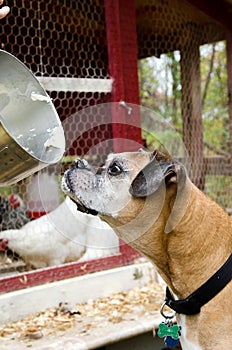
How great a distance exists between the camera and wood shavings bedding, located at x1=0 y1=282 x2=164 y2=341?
2896 mm

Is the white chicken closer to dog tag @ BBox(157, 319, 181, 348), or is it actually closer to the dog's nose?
dog tag @ BBox(157, 319, 181, 348)

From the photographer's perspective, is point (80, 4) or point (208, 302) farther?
point (80, 4)

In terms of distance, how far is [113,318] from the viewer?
304 centimetres

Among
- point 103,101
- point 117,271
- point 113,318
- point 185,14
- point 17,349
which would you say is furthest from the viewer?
point 185,14

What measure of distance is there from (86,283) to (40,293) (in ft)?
1.02

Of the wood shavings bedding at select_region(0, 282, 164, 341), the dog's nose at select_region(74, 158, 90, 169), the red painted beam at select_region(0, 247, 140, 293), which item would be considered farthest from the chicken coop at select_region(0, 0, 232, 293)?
the dog's nose at select_region(74, 158, 90, 169)

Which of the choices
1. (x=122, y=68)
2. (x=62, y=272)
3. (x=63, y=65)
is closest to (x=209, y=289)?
(x=62, y=272)

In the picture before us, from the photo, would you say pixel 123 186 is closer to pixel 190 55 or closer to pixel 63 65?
pixel 63 65

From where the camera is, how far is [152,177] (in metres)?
1.99

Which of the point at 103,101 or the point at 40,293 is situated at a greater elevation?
the point at 103,101

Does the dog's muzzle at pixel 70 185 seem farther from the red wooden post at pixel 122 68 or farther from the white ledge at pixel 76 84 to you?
the red wooden post at pixel 122 68

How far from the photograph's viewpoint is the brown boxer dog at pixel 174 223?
78.7 inches

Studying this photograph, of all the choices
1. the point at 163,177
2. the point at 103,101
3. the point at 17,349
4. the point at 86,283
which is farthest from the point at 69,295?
the point at 163,177

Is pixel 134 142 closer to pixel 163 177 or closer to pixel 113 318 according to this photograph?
pixel 113 318
